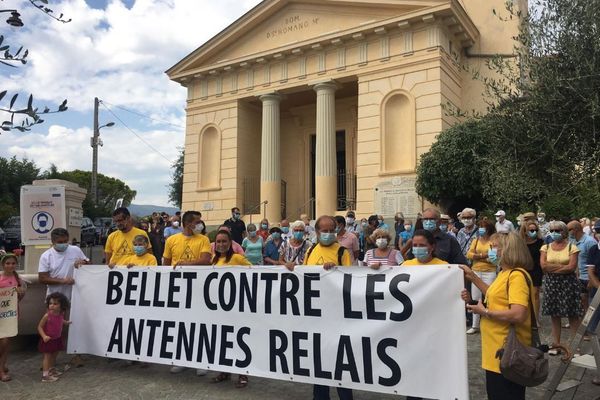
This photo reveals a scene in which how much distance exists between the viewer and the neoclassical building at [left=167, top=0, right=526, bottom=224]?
17.5 metres

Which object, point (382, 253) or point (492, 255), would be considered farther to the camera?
point (492, 255)

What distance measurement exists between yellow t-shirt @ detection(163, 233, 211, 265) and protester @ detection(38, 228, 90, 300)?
4.35ft

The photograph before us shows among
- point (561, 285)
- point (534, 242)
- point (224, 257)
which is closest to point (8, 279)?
point (224, 257)

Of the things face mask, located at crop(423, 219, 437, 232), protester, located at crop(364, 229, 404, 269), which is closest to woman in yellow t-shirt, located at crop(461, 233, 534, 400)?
face mask, located at crop(423, 219, 437, 232)

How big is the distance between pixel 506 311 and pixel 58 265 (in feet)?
17.6

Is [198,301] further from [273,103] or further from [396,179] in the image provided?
[273,103]

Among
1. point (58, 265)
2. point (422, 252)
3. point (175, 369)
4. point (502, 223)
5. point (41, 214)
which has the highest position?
point (41, 214)

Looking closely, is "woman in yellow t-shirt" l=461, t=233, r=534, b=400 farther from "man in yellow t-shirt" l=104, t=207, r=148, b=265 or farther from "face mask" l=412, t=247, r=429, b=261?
"man in yellow t-shirt" l=104, t=207, r=148, b=265

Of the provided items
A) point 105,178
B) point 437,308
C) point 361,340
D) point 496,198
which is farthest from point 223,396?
point 105,178

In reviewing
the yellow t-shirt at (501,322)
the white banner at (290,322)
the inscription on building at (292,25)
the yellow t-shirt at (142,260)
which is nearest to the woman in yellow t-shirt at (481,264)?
the white banner at (290,322)

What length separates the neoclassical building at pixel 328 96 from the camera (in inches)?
690

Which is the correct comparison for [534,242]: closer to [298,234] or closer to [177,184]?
[298,234]

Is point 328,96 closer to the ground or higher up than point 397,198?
higher up

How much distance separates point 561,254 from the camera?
20.8 ft
